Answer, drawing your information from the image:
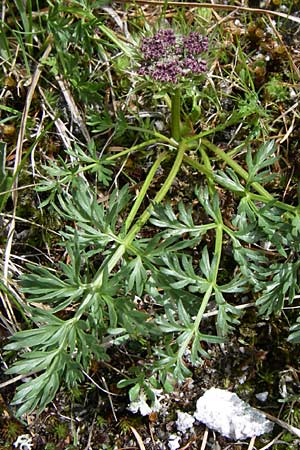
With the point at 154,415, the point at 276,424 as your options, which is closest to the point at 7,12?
the point at 154,415

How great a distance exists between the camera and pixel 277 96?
11.1 ft

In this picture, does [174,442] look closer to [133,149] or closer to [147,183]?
[147,183]

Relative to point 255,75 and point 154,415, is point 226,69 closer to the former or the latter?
point 255,75

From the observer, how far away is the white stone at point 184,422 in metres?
3.06

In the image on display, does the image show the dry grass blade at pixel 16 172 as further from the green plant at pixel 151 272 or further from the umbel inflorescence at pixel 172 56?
the umbel inflorescence at pixel 172 56

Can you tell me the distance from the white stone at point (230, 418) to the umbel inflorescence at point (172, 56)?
143cm

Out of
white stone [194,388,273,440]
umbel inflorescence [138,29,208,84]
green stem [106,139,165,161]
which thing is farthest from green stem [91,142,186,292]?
white stone [194,388,273,440]

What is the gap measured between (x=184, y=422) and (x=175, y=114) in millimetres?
1406

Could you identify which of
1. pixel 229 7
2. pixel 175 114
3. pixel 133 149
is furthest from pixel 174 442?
pixel 229 7

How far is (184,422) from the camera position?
10.0 feet

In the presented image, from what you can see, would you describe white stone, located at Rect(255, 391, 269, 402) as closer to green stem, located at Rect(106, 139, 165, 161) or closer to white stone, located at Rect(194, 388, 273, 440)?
white stone, located at Rect(194, 388, 273, 440)

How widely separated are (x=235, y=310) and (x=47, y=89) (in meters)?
1.57

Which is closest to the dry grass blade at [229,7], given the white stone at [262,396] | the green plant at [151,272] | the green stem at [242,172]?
the green plant at [151,272]

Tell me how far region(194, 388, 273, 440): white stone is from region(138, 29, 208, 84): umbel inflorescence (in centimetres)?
143
